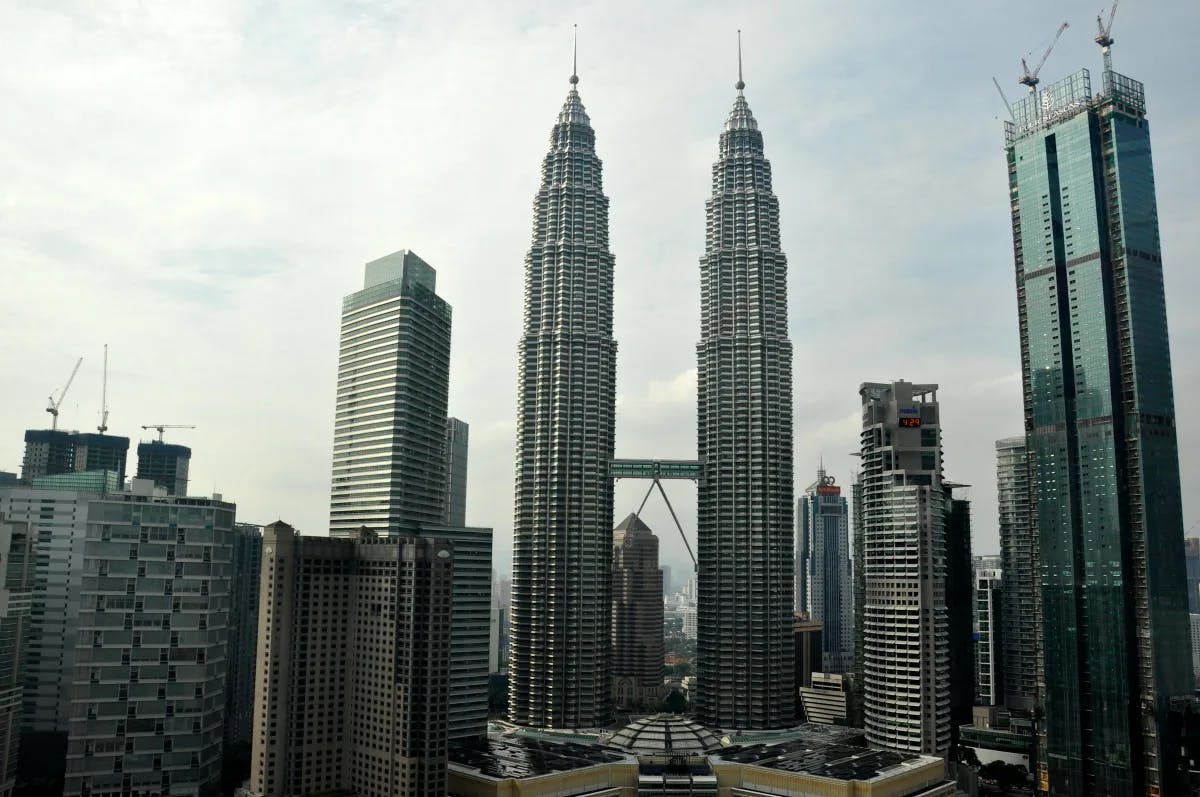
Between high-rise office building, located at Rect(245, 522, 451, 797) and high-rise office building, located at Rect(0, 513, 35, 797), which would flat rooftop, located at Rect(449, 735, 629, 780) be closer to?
high-rise office building, located at Rect(245, 522, 451, 797)

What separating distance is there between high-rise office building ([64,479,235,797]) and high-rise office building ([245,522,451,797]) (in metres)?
14.2

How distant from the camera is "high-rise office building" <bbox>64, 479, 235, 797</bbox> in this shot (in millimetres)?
155875

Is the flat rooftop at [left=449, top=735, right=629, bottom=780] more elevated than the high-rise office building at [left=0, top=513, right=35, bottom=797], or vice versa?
the high-rise office building at [left=0, top=513, right=35, bottom=797]

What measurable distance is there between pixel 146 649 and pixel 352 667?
134ft

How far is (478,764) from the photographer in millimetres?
190375

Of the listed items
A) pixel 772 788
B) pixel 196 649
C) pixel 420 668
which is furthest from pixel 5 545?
pixel 772 788

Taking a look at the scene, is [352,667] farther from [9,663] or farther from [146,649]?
[9,663]

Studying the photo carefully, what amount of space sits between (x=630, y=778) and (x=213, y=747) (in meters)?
81.3

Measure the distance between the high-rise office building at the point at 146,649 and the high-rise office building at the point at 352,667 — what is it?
14.2 meters

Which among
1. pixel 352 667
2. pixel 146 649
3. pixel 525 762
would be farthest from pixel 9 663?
pixel 525 762

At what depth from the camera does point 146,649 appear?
160625mm

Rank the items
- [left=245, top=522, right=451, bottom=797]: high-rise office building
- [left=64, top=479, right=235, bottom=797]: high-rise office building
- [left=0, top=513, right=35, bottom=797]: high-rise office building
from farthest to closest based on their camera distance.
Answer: [left=0, top=513, right=35, bottom=797]: high-rise office building < [left=245, top=522, right=451, bottom=797]: high-rise office building < [left=64, top=479, right=235, bottom=797]: high-rise office building

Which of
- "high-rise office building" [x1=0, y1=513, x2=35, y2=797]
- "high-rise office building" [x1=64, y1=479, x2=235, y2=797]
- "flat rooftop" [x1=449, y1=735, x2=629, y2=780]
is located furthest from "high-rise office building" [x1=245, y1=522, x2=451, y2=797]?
"high-rise office building" [x1=0, y1=513, x2=35, y2=797]

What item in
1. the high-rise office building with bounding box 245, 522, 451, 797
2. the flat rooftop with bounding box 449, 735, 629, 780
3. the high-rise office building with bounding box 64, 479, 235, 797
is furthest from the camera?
the flat rooftop with bounding box 449, 735, 629, 780
